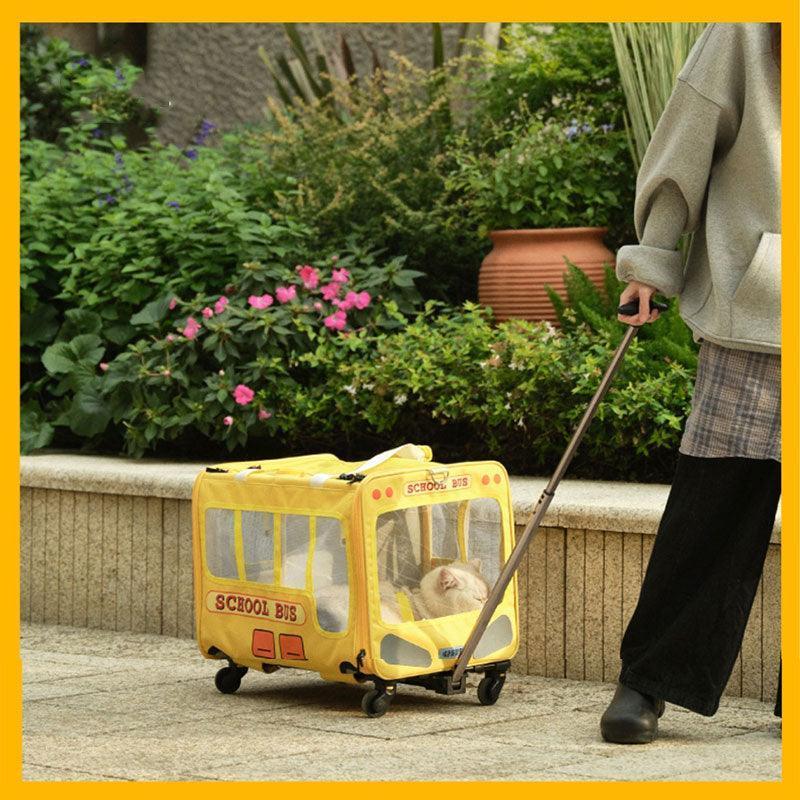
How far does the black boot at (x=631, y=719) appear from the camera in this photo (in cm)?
340

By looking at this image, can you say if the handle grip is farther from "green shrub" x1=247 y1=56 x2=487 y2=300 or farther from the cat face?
"green shrub" x1=247 y1=56 x2=487 y2=300

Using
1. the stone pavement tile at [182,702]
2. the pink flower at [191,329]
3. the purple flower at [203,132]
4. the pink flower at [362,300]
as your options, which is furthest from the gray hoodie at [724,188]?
the purple flower at [203,132]

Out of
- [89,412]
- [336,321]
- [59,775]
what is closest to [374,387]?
[336,321]

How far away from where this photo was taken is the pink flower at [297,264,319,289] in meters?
5.68

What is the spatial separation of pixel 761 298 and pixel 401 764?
118 cm

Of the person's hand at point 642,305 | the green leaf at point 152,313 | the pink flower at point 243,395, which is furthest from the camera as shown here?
the green leaf at point 152,313

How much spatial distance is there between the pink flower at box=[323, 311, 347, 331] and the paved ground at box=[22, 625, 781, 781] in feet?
4.90

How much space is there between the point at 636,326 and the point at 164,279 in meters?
2.74

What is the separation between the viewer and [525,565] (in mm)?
4270

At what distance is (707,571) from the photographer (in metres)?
3.44

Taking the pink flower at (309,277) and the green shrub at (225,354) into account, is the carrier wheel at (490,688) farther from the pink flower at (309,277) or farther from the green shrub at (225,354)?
the pink flower at (309,277)

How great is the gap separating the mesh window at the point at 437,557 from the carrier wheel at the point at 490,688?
18 centimetres

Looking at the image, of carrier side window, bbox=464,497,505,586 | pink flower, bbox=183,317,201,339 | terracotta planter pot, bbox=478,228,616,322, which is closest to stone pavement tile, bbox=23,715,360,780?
carrier side window, bbox=464,497,505,586

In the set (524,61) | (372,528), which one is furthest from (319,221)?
(372,528)
